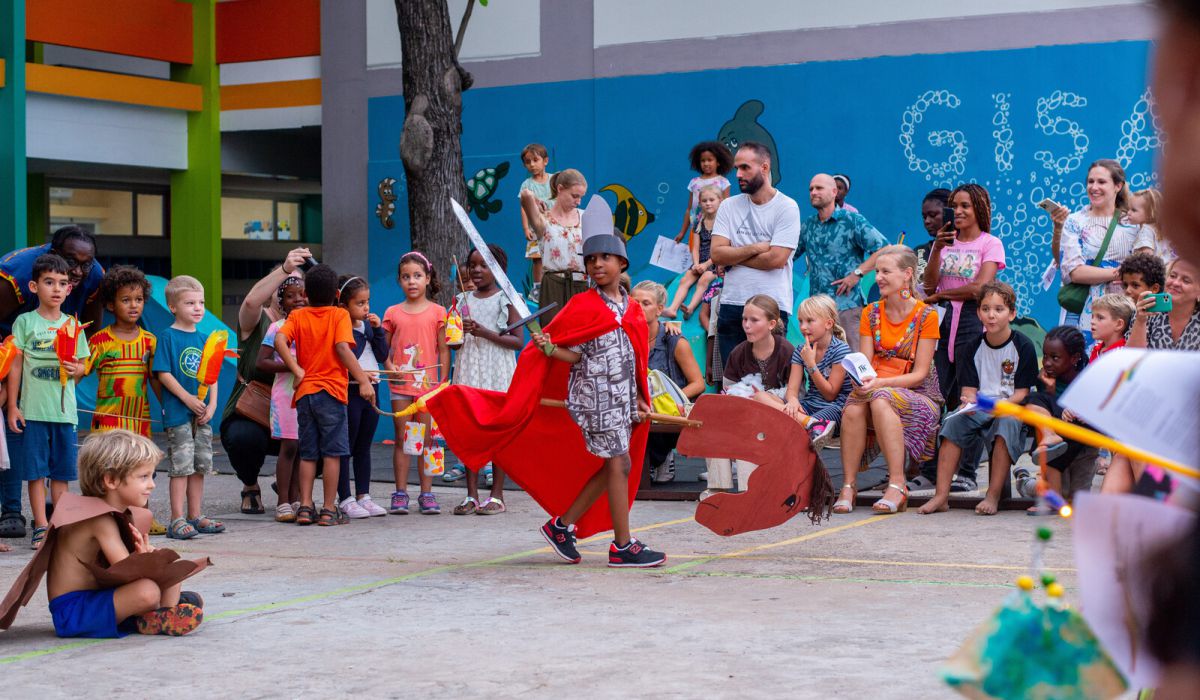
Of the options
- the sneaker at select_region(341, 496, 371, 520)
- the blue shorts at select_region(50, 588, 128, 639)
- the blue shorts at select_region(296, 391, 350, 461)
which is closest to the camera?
the blue shorts at select_region(50, 588, 128, 639)

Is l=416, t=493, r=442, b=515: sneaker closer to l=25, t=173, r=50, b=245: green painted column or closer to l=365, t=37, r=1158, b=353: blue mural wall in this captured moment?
l=365, t=37, r=1158, b=353: blue mural wall

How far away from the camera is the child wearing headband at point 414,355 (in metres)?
8.53

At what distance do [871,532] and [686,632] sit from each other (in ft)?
8.78

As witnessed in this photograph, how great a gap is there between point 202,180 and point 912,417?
10786 millimetres

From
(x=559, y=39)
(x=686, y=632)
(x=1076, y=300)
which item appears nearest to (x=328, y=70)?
(x=559, y=39)

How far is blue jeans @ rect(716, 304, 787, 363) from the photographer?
9.11 meters

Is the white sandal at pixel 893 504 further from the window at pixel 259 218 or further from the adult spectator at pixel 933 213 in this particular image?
the window at pixel 259 218

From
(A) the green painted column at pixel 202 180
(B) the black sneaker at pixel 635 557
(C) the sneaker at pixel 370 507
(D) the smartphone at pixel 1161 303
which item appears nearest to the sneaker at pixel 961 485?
(D) the smartphone at pixel 1161 303

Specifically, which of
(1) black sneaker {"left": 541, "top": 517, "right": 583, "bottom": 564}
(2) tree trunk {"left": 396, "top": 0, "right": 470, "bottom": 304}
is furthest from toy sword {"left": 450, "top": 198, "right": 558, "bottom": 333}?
(2) tree trunk {"left": 396, "top": 0, "right": 470, "bottom": 304}

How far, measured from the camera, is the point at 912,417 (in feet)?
27.1

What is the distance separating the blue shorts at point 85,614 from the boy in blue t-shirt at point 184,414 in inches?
99.1

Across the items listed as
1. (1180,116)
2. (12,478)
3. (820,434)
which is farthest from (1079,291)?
(1180,116)

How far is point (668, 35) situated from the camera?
13.6m

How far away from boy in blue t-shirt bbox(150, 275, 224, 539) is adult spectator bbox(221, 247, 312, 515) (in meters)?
0.69
